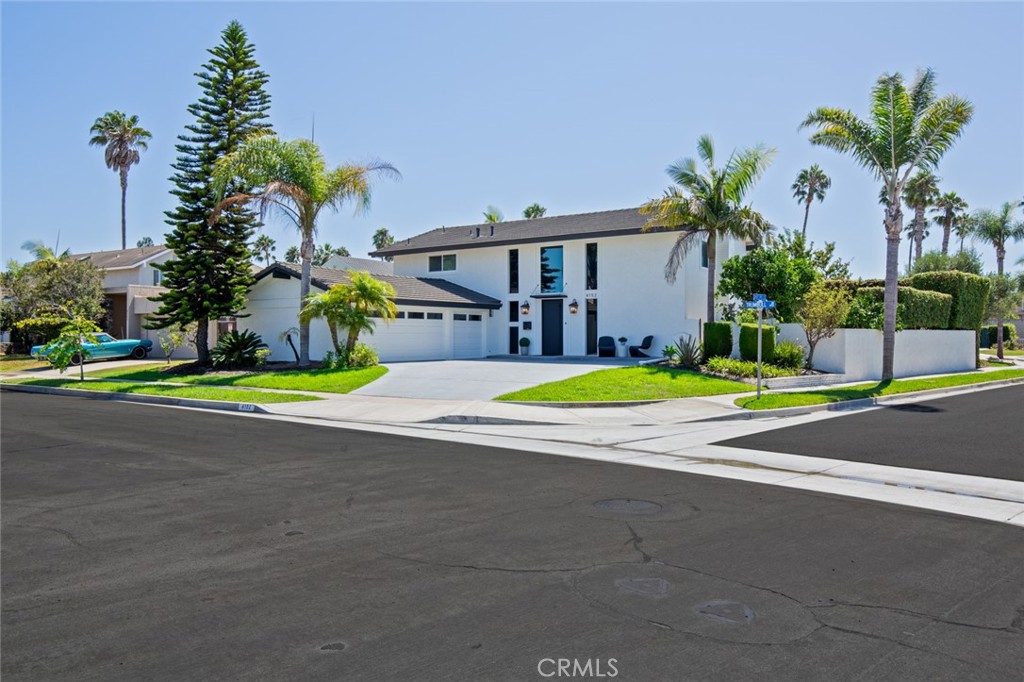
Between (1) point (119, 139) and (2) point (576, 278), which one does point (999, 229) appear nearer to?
(2) point (576, 278)

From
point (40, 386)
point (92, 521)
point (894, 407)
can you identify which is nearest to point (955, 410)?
point (894, 407)

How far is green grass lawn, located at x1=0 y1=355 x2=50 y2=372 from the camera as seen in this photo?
33.1 metres

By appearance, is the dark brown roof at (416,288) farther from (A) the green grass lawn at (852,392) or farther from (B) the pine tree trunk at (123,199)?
(B) the pine tree trunk at (123,199)

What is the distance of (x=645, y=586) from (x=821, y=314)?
67.3ft

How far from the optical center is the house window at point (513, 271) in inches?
1336

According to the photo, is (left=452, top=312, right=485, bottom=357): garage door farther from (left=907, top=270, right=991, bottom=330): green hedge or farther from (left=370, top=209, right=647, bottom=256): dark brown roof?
(left=907, top=270, right=991, bottom=330): green hedge

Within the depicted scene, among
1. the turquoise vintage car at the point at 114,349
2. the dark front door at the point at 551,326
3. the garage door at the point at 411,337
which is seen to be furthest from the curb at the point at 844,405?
the turquoise vintage car at the point at 114,349

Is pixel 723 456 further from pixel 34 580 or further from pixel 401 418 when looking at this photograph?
pixel 34 580

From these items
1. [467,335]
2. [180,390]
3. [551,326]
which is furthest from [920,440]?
[467,335]

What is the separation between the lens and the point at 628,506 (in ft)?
25.3

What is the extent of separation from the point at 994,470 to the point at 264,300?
91.4 feet

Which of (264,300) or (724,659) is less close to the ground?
(264,300)

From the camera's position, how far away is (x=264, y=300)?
31.3 m

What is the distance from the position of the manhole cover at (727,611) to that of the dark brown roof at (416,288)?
24.8 meters
